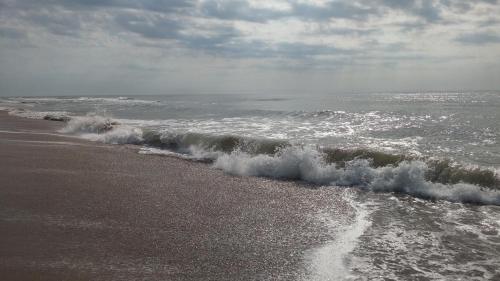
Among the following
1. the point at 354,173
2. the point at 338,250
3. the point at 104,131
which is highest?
the point at 104,131

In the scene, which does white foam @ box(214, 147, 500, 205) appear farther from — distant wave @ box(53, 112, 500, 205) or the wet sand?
the wet sand

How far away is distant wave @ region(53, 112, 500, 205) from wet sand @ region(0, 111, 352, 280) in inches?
35.5

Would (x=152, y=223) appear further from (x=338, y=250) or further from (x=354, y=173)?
(x=354, y=173)

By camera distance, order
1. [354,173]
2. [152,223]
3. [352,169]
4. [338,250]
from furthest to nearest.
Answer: [352,169] < [354,173] < [152,223] < [338,250]

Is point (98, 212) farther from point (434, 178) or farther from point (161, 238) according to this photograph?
point (434, 178)

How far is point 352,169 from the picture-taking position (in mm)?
10445

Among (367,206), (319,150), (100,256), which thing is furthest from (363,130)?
(100,256)

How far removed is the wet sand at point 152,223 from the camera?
16.0 feet

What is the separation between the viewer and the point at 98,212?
691 cm

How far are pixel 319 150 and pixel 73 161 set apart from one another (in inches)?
270

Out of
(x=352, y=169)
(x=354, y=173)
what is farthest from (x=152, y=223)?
(x=352, y=169)

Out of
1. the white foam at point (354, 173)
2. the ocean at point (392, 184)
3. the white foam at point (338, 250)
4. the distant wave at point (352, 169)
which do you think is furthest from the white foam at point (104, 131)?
the white foam at point (338, 250)

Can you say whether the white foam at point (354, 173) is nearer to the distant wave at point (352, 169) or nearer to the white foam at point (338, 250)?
the distant wave at point (352, 169)

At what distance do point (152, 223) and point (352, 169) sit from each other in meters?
5.66
